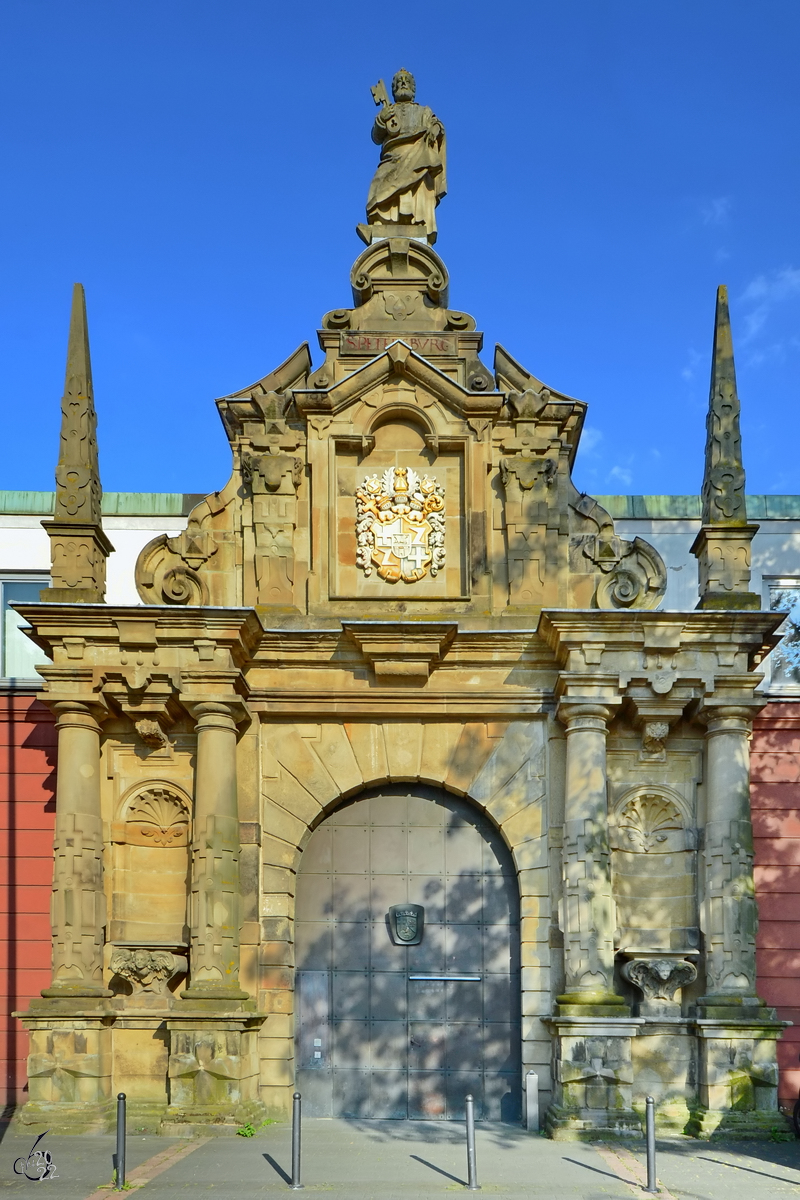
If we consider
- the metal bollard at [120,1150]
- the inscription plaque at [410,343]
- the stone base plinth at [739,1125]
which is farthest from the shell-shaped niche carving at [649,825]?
the metal bollard at [120,1150]

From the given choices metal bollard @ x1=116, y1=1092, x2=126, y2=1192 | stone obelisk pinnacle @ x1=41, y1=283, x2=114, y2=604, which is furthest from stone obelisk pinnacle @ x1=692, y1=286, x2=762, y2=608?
metal bollard @ x1=116, y1=1092, x2=126, y2=1192

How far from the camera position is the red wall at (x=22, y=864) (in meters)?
18.9

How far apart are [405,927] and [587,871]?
243cm

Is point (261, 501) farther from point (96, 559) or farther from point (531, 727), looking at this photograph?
point (531, 727)

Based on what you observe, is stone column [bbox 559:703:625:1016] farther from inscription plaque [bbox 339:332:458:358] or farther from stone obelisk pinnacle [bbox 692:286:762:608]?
inscription plaque [bbox 339:332:458:358]

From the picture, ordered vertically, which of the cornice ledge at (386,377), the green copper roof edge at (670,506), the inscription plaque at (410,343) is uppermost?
the inscription plaque at (410,343)

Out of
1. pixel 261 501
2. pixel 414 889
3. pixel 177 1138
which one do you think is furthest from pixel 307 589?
pixel 177 1138

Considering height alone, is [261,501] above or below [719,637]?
above

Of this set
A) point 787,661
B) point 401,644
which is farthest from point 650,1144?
point 787,661

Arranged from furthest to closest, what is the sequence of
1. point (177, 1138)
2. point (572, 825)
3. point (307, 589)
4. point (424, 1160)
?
point (307, 589) → point (572, 825) → point (177, 1138) → point (424, 1160)

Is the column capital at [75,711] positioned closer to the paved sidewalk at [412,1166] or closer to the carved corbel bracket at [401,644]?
the carved corbel bracket at [401,644]

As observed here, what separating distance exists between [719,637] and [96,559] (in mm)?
7522

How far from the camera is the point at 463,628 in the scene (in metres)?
17.6

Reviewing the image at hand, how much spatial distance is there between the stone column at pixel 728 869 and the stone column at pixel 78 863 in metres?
7.01
